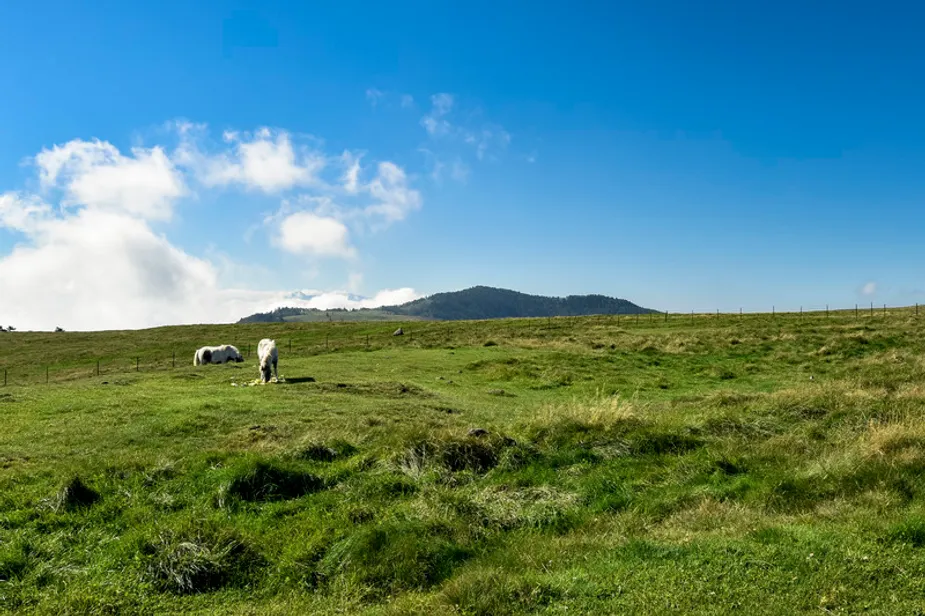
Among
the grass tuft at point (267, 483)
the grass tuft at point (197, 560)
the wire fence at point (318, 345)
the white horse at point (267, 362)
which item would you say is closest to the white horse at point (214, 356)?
the wire fence at point (318, 345)

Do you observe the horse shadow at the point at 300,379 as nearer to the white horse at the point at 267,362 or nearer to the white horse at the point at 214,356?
the white horse at the point at 267,362

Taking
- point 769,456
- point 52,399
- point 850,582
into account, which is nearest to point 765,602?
point 850,582

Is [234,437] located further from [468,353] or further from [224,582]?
[468,353]

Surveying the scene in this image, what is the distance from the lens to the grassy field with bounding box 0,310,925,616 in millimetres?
6574

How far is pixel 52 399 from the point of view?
2189cm

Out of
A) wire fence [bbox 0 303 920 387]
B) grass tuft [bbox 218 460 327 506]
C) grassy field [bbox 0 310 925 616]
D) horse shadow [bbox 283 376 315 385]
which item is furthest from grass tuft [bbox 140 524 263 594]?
wire fence [bbox 0 303 920 387]

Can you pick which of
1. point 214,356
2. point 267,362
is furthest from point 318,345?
point 267,362

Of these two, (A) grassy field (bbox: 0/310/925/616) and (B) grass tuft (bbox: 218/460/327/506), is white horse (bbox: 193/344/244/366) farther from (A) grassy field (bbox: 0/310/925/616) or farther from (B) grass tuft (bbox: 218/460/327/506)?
(B) grass tuft (bbox: 218/460/327/506)

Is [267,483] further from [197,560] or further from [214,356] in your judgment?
[214,356]

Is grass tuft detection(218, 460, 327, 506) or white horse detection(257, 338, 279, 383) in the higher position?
white horse detection(257, 338, 279, 383)

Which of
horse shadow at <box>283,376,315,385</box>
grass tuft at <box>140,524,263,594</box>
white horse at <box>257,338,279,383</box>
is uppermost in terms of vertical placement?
white horse at <box>257,338,279,383</box>

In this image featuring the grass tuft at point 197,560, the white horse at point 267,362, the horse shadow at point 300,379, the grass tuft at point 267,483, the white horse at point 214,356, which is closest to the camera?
the grass tuft at point 197,560

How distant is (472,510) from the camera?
921 centimetres

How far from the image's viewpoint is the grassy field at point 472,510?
21.6ft
